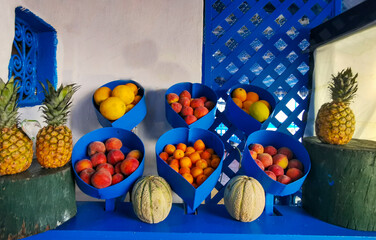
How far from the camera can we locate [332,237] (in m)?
1.28

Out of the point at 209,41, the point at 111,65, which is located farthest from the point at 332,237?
the point at 111,65

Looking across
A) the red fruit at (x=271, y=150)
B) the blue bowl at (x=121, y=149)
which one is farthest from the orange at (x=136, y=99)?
the red fruit at (x=271, y=150)

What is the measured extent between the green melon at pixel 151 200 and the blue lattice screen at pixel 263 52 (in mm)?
813

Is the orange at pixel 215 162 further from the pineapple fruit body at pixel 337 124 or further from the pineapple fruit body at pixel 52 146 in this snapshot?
the pineapple fruit body at pixel 52 146

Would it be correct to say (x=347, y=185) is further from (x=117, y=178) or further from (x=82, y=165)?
(x=82, y=165)

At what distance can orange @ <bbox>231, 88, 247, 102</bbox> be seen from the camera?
5.86 feet

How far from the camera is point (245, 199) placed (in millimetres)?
1318

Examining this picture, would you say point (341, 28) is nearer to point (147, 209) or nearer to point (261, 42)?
point (261, 42)

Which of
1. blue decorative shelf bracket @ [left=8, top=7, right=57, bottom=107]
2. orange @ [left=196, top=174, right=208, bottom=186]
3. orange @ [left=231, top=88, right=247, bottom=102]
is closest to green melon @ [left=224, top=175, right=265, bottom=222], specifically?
orange @ [left=196, top=174, right=208, bottom=186]

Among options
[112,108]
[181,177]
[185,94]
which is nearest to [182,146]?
[181,177]

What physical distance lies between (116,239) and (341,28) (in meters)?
2.01

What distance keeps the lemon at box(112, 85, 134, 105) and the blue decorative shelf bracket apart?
56cm

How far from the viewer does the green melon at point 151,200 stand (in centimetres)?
129

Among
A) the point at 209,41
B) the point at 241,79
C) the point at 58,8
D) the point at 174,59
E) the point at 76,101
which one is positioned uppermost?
the point at 58,8
